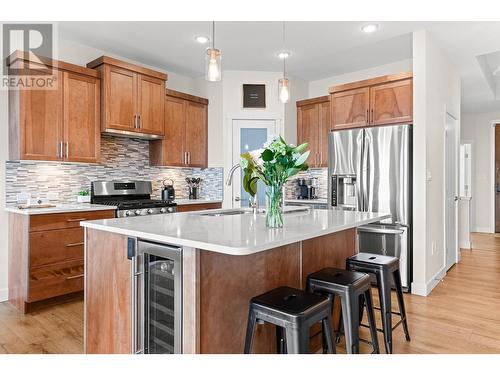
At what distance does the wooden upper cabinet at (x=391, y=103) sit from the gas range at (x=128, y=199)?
2587 millimetres

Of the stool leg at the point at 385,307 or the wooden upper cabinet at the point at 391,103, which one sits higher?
the wooden upper cabinet at the point at 391,103

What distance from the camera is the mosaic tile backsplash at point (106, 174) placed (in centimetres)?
365

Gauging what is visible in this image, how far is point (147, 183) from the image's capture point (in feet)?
15.4

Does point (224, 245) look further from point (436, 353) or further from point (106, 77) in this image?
point (106, 77)

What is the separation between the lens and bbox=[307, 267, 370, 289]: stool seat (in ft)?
6.51

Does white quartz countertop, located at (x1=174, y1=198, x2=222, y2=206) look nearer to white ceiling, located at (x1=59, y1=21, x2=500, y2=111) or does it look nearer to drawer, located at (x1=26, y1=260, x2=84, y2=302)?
drawer, located at (x1=26, y1=260, x2=84, y2=302)

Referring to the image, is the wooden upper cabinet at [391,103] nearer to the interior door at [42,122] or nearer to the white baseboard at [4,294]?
the interior door at [42,122]

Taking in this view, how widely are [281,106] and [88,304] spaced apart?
3.76m

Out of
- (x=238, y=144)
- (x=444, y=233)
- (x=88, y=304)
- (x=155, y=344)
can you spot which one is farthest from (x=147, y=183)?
(x=444, y=233)

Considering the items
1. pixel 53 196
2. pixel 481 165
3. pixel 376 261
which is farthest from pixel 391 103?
pixel 481 165

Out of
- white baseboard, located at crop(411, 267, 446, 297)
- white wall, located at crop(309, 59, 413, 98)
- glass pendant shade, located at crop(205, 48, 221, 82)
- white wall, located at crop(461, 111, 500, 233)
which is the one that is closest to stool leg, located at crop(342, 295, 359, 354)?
glass pendant shade, located at crop(205, 48, 221, 82)

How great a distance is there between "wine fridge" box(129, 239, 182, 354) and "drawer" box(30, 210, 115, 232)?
1757 mm

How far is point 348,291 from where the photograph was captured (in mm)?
1942

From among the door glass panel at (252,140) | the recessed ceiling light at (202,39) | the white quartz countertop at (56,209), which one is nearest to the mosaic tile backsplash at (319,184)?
the door glass panel at (252,140)
